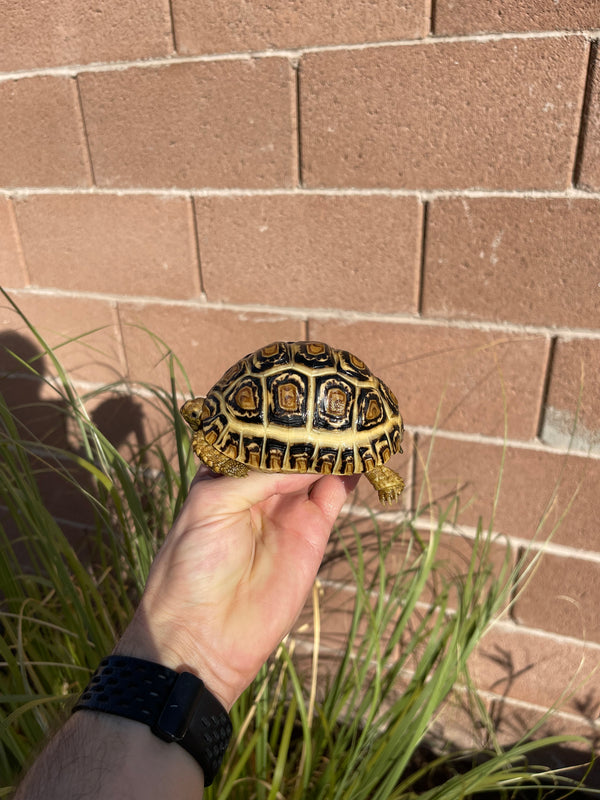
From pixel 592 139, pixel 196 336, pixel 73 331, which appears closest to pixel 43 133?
pixel 73 331

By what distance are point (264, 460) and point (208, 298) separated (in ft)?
2.72

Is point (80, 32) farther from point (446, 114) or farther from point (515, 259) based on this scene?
point (515, 259)

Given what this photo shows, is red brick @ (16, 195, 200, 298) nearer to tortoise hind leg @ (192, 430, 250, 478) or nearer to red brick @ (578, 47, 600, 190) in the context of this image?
tortoise hind leg @ (192, 430, 250, 478)

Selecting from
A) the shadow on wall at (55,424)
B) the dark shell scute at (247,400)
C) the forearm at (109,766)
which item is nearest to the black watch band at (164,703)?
the forearm at (109,766)

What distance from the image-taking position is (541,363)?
1663 millimetres

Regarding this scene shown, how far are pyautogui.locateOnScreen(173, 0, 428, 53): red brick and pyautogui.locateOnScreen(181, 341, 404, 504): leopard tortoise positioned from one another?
88cm

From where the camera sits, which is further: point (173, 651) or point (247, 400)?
point (247, 400)

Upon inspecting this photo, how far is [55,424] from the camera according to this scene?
233 cm

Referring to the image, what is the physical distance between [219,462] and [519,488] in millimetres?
1039

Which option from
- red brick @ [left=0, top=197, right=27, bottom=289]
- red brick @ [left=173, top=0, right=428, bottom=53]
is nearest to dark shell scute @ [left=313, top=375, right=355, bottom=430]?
red brick @ [left=173, top=0, right=428, bottom=53]

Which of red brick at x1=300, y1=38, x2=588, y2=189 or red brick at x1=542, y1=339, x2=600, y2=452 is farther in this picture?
red brick at x1=542, y1=339, x2=600, y2=452

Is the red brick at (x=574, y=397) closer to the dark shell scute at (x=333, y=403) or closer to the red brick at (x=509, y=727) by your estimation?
the dark shell scute at (x=333, y=403)

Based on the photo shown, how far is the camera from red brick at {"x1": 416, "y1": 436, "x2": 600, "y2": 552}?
1.75 m

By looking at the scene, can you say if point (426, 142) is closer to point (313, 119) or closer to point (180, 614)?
point (313, 119)
